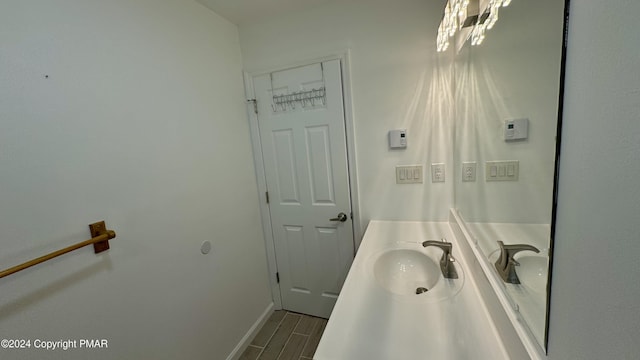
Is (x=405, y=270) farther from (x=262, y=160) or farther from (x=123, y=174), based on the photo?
(x=123, y=174)

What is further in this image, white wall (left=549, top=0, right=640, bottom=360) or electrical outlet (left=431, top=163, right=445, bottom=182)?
electrical outlet (left=431, top=163, right=445, bottom=182)

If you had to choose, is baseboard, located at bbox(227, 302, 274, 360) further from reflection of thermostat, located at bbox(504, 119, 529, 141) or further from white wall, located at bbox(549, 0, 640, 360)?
reflection of thermostat, located at bbox(504, 119, 529, 141)

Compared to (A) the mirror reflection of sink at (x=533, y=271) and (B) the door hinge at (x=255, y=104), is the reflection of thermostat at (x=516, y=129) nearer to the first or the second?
(A) the mirror reflection of sink at (x=533, y=271)

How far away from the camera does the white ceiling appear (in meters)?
1.60

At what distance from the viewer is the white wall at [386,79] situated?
5.03 feet

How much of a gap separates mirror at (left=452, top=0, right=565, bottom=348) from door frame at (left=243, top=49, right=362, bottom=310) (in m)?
0.76

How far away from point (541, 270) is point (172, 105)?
1697 mm

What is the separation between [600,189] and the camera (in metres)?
0.38

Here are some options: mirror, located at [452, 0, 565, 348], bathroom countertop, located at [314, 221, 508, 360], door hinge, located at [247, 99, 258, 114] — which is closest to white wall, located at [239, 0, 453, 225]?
door hinge, located at [247, 99, 258, 114]

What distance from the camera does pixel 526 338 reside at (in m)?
0.61

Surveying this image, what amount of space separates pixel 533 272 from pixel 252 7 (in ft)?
6.62

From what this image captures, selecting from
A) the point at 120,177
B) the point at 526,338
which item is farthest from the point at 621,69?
the point at 120,177

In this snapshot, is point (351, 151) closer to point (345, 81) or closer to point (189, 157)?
point (345, 81)

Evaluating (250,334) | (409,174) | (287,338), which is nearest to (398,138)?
(409,174)
